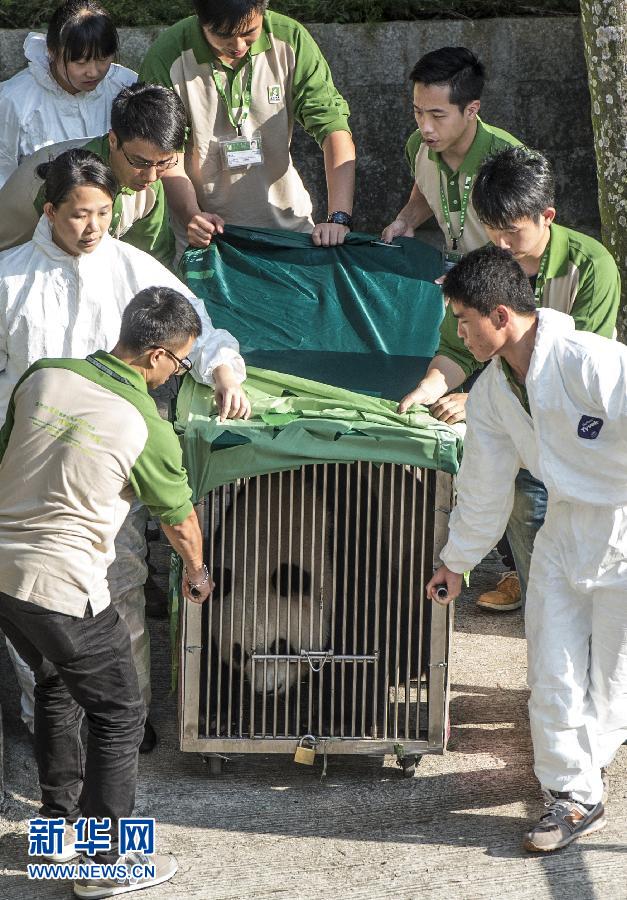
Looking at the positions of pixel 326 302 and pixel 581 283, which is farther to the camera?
pixel 326 302

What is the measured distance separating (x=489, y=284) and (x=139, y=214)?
1582 millimetres

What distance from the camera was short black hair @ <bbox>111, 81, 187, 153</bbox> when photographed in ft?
14.1

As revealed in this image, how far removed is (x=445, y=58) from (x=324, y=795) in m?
2.72

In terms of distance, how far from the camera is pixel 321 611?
13.3 ft

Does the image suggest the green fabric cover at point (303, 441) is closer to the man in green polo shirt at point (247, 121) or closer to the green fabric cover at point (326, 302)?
the green fabric cover at point (326, 302)

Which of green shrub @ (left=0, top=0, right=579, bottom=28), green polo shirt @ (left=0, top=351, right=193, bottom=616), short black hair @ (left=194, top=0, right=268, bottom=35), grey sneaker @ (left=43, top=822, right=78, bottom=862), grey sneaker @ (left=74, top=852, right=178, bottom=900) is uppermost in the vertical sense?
green shrub @ (left=0, top=0, right=579, bottom=28)

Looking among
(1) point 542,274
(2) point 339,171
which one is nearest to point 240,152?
(2) point 339,171

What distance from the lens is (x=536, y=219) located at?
160 inches

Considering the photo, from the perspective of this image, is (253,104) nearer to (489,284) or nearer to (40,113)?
(40,113)

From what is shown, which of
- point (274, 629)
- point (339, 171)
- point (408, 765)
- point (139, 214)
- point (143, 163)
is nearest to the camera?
point (274, 629)

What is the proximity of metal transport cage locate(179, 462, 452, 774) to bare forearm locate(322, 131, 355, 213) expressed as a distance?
1.51m

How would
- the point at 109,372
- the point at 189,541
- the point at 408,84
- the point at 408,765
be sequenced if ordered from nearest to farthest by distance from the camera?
the point at 109,372 → the point at 189,541 → the point at 408,765 → the point at 408,84

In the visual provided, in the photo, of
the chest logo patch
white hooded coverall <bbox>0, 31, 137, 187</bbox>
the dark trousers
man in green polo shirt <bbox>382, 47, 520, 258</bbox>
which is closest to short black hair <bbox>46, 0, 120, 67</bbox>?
white hooded coverall <bbox>0, 31, 137, 187</bbox>

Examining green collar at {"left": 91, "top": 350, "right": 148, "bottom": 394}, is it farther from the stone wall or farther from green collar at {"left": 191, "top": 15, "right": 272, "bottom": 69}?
the stone wall
